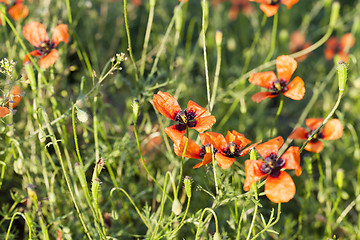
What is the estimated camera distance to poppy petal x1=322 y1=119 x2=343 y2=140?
1.35 metres

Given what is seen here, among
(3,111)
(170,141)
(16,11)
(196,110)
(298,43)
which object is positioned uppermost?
(16,11)

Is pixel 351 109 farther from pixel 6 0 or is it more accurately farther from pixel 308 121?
pixel 6 0

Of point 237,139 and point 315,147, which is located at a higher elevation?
point 237,139

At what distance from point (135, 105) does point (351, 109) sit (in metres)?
1.46

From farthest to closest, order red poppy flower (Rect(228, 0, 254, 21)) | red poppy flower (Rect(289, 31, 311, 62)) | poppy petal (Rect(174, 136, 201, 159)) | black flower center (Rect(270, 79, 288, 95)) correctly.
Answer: red poppy flower (Rect(228, 0, 254, 21))
red poppy flower (Rect(289, 31, 311, 62))
black flower center (Rect(270, 79, 288, 95))
poppy petal (Rect(174, 136, 201, 159))

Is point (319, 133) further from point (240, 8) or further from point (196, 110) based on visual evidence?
point (240, 8)

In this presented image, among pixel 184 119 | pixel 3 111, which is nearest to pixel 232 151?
pixel 184 119

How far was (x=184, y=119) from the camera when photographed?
1.18 metres

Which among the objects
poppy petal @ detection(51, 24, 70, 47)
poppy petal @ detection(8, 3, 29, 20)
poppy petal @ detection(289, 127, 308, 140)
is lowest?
poppy petal @ detection(289, 127, 308, 140)

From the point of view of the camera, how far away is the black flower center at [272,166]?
1.10m

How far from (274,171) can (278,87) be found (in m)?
0.38

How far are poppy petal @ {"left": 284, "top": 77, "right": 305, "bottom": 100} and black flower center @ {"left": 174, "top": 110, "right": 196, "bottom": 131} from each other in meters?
0.33

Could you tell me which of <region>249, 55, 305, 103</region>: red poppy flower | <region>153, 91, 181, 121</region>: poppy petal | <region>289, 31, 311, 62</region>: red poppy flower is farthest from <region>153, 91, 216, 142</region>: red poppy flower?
<region>289, 31, 311, 62</region>: red poppy flower

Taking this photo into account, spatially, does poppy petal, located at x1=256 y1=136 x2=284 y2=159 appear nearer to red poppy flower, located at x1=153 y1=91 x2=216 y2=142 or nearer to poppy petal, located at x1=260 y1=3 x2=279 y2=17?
red poppy flower, located at x1=153 y1=91 x2=216 y2=142
